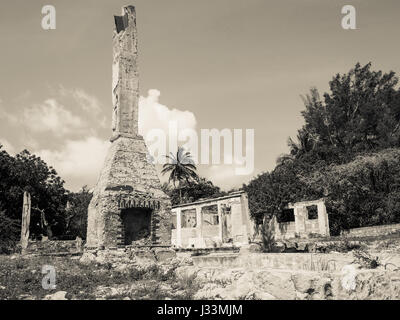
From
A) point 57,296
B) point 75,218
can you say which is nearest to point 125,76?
point 57,296

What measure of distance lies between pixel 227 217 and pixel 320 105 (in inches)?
674

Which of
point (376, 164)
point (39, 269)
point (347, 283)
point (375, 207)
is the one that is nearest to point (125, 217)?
point (39, 269)

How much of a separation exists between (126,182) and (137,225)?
6.04 feet

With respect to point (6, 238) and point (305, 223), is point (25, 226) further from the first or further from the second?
point (305, 223)

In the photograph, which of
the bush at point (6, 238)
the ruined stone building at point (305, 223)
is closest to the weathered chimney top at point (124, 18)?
the bush at point (6, 238)

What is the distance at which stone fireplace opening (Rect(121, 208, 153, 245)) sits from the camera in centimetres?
1315

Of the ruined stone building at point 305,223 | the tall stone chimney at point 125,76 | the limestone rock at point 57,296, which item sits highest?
the tall stone chimney at point 125,76

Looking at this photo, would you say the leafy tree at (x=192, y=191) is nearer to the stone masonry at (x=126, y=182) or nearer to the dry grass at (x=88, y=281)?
the stone masonry at (x=126, y=182)

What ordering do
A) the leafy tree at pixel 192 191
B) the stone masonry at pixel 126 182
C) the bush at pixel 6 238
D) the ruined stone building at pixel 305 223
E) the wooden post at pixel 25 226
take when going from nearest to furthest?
the stone masonry at pixel 126 182 < the bush at pixel 6 238 < the wooden post at pixel 25 226 < the ruined stone building at pixel 305 223 < the leafy tree at pixel 192 191

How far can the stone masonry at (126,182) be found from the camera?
12383 millimetres

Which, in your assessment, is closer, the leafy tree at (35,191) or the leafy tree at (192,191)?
the leafy tree at (35,191)

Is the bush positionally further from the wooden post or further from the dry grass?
the dry grass

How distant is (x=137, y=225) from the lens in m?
13.5
